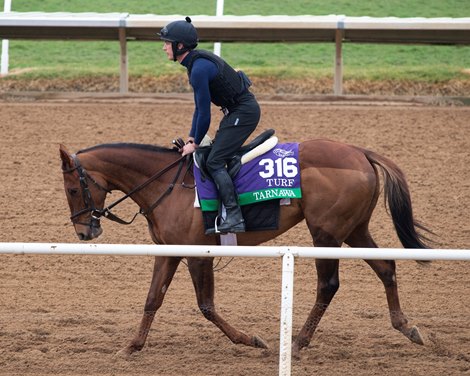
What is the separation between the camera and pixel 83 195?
729 cm

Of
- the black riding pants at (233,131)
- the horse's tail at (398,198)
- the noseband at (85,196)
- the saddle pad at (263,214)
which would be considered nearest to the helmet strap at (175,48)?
the black riding pants at (233,131)

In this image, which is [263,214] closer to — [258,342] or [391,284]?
[258,342]

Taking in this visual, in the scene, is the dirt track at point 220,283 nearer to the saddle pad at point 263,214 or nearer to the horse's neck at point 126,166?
the saddle pad at point 263,214

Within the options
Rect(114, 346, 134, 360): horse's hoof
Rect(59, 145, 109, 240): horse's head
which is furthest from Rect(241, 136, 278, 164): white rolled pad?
Rect(114, 346, 134, 360): horse's hoof

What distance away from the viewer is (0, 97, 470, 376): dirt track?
6.77 metres

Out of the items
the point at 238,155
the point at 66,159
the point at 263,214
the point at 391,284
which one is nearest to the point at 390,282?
the point at 391,284

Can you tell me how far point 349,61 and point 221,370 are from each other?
1292 centimetres

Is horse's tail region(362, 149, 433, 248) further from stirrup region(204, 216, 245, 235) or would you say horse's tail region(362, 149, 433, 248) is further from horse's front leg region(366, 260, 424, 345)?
stirrup region(204, 216, 245, 235)

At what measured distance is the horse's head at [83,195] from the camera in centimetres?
727

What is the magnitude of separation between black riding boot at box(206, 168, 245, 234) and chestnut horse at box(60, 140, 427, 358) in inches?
9.8

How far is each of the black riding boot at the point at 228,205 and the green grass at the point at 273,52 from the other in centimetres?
969

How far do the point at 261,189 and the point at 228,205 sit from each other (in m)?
0.30

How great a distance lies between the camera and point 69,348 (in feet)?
22.7

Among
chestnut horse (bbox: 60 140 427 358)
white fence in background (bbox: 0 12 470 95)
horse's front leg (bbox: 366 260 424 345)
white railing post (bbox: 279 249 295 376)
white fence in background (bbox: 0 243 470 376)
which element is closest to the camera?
white fence in background (bbox: 0 243 470 376)
